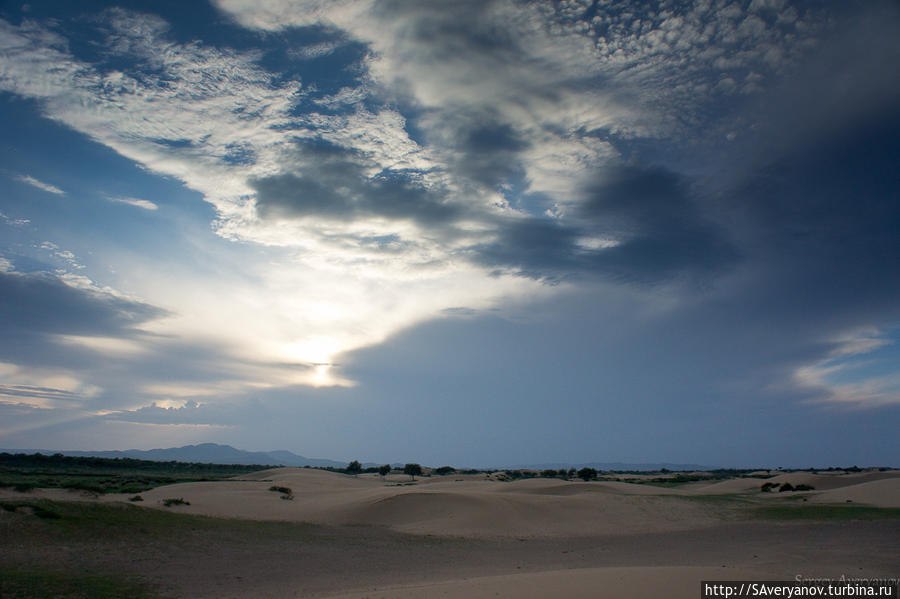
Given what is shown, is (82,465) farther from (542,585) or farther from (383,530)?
(542,585)

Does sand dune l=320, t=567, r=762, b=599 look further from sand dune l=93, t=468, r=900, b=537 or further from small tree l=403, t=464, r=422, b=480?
small tree l=403, t=464, r=422, b=480

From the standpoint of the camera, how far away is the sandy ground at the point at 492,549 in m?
11.8

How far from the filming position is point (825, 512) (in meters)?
29.8

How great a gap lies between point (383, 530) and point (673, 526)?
16559 millimetres

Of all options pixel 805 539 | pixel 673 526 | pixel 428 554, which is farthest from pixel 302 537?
pixel 805 539

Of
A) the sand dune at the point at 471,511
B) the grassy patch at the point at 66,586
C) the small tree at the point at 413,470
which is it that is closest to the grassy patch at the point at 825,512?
the sand dune at the point at 471,511

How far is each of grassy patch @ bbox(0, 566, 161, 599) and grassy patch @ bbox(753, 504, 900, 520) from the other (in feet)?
107

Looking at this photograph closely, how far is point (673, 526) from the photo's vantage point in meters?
27.8

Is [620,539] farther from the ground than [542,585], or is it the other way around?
[542,585]

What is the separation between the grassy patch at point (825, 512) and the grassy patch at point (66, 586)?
32.5 meters

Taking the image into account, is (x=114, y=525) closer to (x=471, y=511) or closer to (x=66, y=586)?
(x=66, y=586)

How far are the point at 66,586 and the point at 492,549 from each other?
573 inches

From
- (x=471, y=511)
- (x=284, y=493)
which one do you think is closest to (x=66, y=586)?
(x=471, y=511)

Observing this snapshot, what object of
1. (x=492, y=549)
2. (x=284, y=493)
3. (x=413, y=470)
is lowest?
(x=413, y=470)
